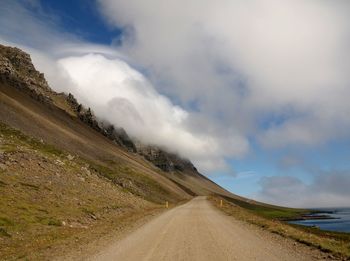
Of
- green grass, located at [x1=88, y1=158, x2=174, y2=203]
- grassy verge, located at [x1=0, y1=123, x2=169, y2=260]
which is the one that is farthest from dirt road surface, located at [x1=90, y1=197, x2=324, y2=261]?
green grass, located at [x1=88, y1=158, x2=174, y2=203]

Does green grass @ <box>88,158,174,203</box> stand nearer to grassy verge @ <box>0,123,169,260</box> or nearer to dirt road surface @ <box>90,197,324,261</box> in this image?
grassy verge @ <box>0,123,169,260</box>

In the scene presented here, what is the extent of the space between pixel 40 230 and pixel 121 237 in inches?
275

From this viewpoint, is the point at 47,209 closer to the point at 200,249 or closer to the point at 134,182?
the point at 200,249

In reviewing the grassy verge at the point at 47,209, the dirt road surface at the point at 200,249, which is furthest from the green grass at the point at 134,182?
the dirt road surface at the point at 200,249

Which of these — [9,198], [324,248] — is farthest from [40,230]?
[324,248]

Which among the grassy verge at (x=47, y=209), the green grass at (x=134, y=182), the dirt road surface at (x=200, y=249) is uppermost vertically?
the dirt road surface at (x=200, y=249)

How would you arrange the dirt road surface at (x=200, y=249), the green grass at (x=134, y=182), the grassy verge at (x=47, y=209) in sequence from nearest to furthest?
the dirt road surface at (x=200, y=249) → the grassy verge at (x=47, y=209) → the green grass at (x=134, y=182)

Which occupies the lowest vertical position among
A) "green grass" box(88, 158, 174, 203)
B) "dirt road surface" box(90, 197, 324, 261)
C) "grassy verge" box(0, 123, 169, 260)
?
"green grass" box(88, 158, 174, 203)

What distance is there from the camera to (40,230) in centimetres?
2866

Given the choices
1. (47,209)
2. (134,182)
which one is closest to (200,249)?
(47,209)

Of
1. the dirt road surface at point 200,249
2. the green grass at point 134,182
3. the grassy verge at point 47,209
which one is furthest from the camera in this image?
the green grass at point 134,182

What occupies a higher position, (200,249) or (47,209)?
(200,249)

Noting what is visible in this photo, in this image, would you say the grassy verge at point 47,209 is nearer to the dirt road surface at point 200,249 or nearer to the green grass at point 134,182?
the dirt road surface at point 200,249

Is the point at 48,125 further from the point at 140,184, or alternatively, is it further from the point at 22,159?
the point at 22,159
